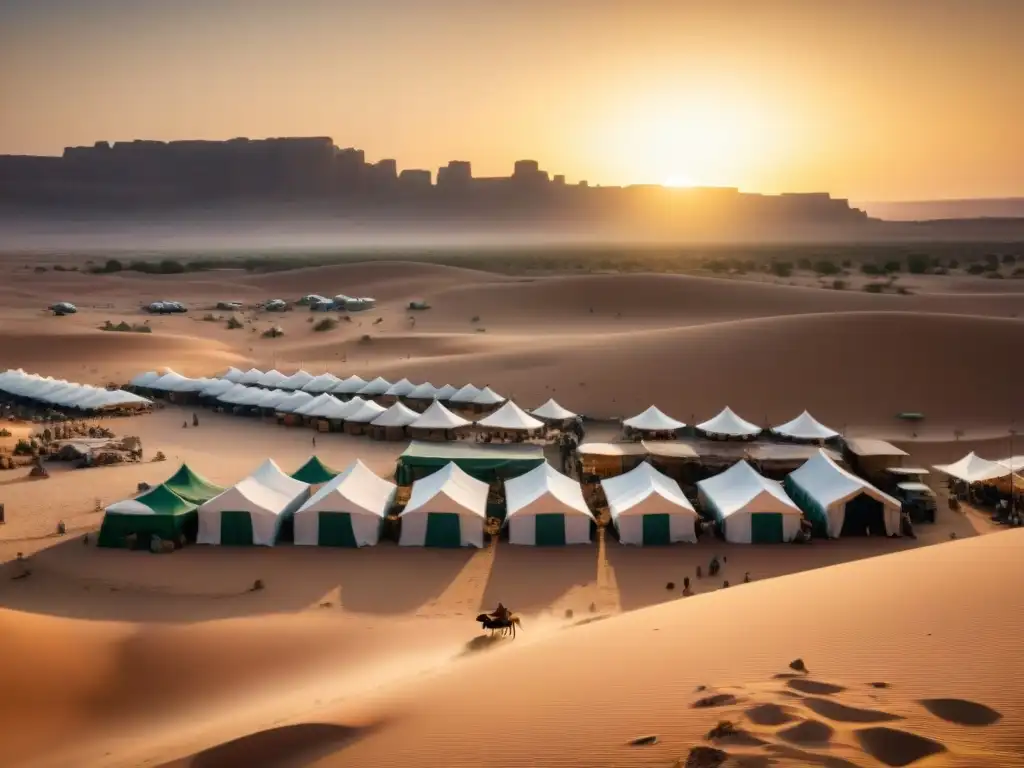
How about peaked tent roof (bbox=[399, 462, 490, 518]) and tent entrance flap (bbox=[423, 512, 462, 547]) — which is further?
peaked tent roof (bbox=[399, 462, 490, 518])

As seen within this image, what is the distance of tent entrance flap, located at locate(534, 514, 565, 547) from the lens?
21500mm

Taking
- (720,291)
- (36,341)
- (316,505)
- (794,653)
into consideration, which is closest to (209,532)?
(316,505)

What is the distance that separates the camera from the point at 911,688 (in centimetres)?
905

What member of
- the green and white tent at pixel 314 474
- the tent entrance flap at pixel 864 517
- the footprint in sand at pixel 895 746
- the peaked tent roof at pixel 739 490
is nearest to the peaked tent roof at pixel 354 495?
the green and white tent at pixel 314 474

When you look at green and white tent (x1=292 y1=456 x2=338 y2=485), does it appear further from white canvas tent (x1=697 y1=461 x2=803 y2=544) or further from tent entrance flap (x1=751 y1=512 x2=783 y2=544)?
tent entrance flap (x1=751 y1=512 x2=783 y2=544)

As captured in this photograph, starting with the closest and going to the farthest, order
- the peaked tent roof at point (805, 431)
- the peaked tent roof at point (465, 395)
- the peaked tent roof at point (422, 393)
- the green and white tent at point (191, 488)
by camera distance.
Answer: the green and white tent at point (191, 488), the peaked tent roof at point (805, 431), the peaked tent roof at point (465, 395), the peaked tent roof at point (422, 393)

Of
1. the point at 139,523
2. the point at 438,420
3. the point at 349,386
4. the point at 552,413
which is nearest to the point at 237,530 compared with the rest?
the point at 139,523

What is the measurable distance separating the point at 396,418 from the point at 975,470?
1907 cm

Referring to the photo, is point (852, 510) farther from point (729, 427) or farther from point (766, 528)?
point (729, 427)

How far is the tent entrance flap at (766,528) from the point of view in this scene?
70.7 feet

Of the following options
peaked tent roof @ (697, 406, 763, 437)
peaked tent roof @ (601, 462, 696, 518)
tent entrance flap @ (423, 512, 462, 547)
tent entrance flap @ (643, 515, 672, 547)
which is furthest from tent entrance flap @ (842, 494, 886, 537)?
tent entrance flap @ (423, 512, 462, 547)

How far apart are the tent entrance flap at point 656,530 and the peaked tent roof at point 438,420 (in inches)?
470

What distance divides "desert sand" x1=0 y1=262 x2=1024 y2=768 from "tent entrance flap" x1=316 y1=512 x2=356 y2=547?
0.47m

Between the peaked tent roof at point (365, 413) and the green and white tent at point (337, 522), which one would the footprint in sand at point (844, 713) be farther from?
the peaked tent roof at point (365, 413)
